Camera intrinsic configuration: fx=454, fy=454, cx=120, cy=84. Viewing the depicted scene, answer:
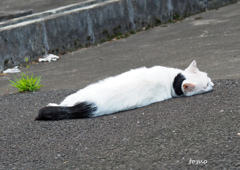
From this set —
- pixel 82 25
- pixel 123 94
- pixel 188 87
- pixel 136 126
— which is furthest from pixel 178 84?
pixel 82 25

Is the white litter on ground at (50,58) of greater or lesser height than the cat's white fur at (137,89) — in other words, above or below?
below

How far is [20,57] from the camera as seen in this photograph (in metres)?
7.45

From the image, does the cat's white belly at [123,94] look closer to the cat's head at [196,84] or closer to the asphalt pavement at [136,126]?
the asphalt pavement at [136,126]

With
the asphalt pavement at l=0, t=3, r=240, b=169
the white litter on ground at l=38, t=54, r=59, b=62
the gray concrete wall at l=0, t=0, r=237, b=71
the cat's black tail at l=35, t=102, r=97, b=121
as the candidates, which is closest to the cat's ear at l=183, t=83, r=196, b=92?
the asphalt pavement at l=0, t=3, r=240, b=169

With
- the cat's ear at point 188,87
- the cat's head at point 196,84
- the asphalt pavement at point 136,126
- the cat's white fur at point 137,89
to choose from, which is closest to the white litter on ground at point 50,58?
the asphalt pavement at point 136,126

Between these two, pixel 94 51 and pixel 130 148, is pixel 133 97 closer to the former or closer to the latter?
pixel 130 148

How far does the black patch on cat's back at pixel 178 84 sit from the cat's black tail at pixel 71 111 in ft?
3.02

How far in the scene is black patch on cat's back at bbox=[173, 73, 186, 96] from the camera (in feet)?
15.8

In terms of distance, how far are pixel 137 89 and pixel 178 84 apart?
0.49 meters

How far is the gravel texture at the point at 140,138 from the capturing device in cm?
338

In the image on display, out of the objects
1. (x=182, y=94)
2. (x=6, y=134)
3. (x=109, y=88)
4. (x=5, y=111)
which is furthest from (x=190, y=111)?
(x=5, y=111)

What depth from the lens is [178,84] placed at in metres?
4.82

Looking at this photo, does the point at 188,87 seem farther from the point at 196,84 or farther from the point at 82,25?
the point at 82,25

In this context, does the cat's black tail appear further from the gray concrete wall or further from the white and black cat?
the gray concrete wall
